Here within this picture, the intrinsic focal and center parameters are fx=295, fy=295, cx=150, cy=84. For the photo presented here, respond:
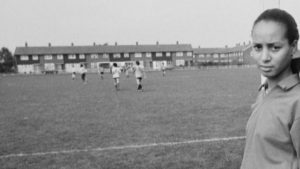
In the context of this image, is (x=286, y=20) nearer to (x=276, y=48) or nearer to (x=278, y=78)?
(x=276, y=48)

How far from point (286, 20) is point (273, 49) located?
0.57ft

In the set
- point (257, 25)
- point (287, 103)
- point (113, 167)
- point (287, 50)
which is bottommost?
point (113, 167)

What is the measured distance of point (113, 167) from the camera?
500cm

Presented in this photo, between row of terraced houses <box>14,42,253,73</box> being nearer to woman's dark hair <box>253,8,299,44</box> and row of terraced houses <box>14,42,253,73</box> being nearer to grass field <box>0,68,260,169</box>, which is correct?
grass field <box>0,68,260,169</box>

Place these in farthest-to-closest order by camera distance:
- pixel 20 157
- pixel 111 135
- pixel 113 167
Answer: pixel 111 135
pixel 20 157
pixel 113 167

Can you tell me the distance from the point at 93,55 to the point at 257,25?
95.8m

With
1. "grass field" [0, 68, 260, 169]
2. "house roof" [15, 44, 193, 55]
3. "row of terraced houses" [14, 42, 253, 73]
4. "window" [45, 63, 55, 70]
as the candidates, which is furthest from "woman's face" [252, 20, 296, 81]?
"house roof" [15, 44, 193, 55]

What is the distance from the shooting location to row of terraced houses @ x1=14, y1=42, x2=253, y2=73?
8981 centimetres

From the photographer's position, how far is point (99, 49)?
97.2 metres

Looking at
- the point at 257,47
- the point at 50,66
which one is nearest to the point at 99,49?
the point at 50,66

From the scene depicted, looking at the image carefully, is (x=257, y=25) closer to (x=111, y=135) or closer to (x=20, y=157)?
(x=20, y=157)

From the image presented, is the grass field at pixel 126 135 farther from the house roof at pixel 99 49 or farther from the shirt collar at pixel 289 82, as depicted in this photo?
the house roof at pixel 99 49

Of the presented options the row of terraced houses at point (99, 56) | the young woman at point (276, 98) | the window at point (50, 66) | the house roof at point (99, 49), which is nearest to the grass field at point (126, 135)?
the young woman at point (276, 98)

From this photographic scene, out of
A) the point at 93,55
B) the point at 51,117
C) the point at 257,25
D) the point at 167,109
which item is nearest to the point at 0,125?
the point at 51,117
